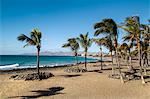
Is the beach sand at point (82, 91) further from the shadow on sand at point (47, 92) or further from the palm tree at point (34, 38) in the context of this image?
the palm tree at point (34, 38)

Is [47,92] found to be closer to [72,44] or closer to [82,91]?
[82,91]

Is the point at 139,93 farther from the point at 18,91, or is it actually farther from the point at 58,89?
the point at 18,91

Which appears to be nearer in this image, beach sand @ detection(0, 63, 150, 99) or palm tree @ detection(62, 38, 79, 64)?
beach sand @ detection(0, 63, 150, 99)

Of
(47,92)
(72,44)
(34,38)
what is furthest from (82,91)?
(72,44)

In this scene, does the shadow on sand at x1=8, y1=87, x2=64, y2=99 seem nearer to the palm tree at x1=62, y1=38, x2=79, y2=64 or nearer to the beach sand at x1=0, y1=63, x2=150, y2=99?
the beach sand at x1=0, y1=63, x2=150, y2=99

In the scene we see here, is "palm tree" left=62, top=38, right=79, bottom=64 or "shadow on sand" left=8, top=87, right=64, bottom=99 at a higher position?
"palm tree" left=62, top=38, right=79, bottom=64

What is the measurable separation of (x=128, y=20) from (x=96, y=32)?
6676 mm

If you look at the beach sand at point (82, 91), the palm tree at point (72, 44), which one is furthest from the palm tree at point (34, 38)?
the palm tree at point (72, 44)

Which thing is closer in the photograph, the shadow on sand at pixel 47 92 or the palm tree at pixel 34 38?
the shadow on sand at pixel 47 92

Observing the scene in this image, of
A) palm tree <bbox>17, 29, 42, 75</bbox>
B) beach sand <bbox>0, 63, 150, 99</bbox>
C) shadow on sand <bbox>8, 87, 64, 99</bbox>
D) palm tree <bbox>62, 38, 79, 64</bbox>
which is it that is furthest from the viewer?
palm tree <bbox>62, 38, 79, 64</bbox>

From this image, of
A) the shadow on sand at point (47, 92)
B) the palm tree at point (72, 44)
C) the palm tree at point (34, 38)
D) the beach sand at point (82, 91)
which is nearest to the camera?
the beach sand at point (82, 91)

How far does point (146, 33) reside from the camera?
29.5 m

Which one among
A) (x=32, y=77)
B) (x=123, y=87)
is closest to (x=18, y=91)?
(x=32, y=77)

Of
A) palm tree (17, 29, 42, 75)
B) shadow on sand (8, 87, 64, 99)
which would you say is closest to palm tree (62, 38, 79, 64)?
palm tree (17, 29, 42, 75)
